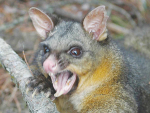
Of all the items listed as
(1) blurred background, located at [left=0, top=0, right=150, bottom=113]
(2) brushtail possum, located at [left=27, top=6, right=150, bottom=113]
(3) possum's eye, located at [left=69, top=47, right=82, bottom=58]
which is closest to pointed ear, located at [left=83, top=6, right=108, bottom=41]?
(2) brushtail possum, located at [left=27, top=6, right=150, bottom=113]


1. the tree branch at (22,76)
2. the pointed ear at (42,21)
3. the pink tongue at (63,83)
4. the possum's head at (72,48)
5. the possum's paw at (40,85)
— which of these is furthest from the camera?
the pointed ear at (42,21)

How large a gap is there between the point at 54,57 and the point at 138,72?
1896 millimetres

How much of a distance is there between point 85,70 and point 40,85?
0.75 meters

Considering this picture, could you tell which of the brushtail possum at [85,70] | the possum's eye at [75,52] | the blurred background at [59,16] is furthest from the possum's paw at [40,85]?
the blurred background at [59,16]

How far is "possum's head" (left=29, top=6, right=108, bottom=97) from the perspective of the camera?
10.9ft

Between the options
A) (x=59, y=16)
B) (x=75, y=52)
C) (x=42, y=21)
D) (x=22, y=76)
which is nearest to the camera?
(x=22, y=76)

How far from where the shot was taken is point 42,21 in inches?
153

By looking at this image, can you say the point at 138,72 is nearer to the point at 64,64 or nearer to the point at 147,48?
the point at 64,64

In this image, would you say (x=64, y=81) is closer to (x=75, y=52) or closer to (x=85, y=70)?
(x=85, y=70)

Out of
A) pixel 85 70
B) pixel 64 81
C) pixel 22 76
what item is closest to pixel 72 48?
pixel 85 70

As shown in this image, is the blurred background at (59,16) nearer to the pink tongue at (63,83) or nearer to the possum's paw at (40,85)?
the possum's paw at (40,85)

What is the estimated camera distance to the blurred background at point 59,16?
566 centimetres

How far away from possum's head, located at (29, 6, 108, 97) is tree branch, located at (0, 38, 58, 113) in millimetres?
359

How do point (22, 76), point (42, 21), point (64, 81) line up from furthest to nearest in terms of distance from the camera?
point (42, 21)
point (64, 81)
point (22, 76)
